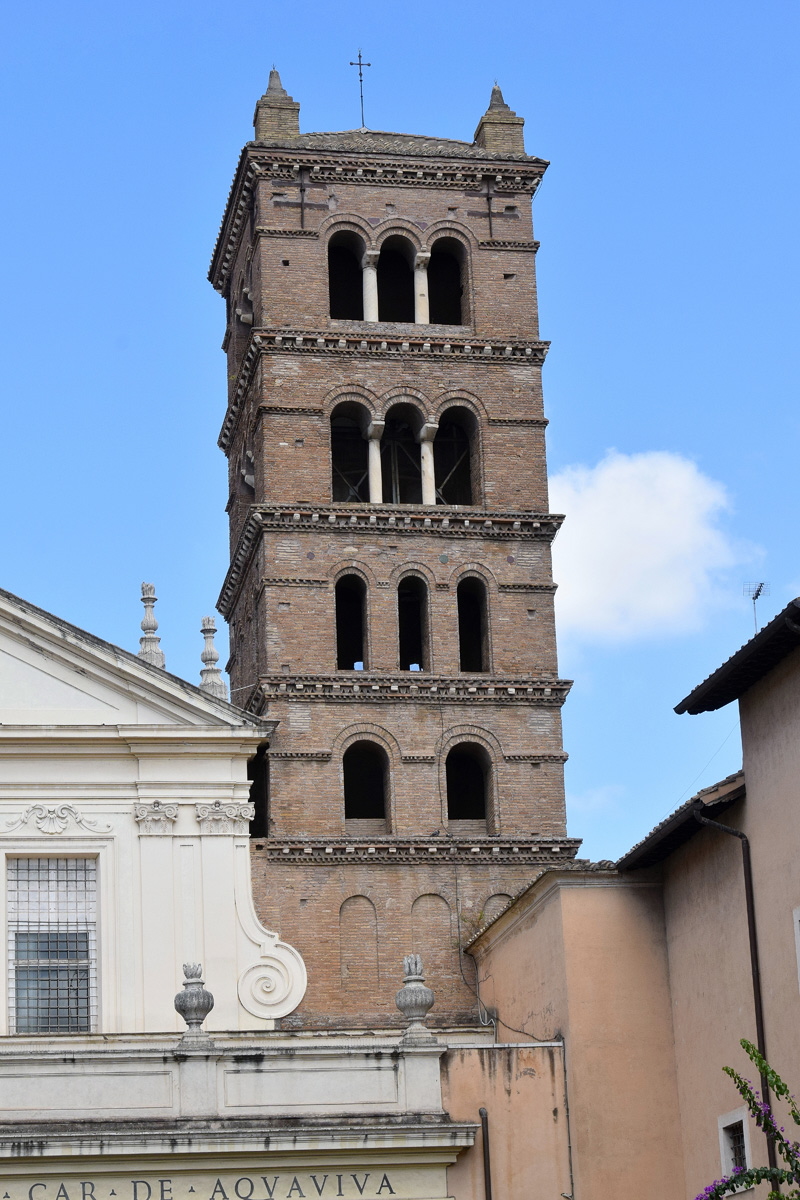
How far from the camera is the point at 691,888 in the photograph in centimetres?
2830

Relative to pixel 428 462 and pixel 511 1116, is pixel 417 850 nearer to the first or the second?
pixel 428 462

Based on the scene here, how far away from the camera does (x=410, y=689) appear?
40781mm

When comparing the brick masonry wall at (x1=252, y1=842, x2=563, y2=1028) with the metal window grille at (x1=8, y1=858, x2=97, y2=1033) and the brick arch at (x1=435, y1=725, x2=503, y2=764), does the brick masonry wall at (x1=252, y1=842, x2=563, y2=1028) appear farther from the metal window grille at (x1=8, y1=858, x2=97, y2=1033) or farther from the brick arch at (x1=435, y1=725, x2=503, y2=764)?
the metal window grille at (x1=8, y1=858, x2=97, y2=1033)

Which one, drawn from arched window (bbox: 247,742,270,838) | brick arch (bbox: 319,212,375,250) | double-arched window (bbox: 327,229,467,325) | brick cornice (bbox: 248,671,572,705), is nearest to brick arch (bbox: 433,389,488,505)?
double-arched window (bbox: 327,229,467,325)

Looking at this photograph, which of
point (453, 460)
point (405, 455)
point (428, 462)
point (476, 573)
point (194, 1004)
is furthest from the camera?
point (453, 460)

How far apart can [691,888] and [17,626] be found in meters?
10.2

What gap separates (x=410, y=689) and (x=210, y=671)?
25.0 ft

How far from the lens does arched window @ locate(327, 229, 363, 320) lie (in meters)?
44.9

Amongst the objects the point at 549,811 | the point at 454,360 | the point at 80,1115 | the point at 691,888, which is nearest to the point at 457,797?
the point at 549,811

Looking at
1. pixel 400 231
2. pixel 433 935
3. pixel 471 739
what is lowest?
pixel 433 935

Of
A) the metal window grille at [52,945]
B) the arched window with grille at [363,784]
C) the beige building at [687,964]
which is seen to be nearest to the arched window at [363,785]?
the arched window with grille at [363,784]

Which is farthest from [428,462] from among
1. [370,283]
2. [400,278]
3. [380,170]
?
[380,170]

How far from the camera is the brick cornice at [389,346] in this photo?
4256cm

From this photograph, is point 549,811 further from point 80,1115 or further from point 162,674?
point 80,1115
